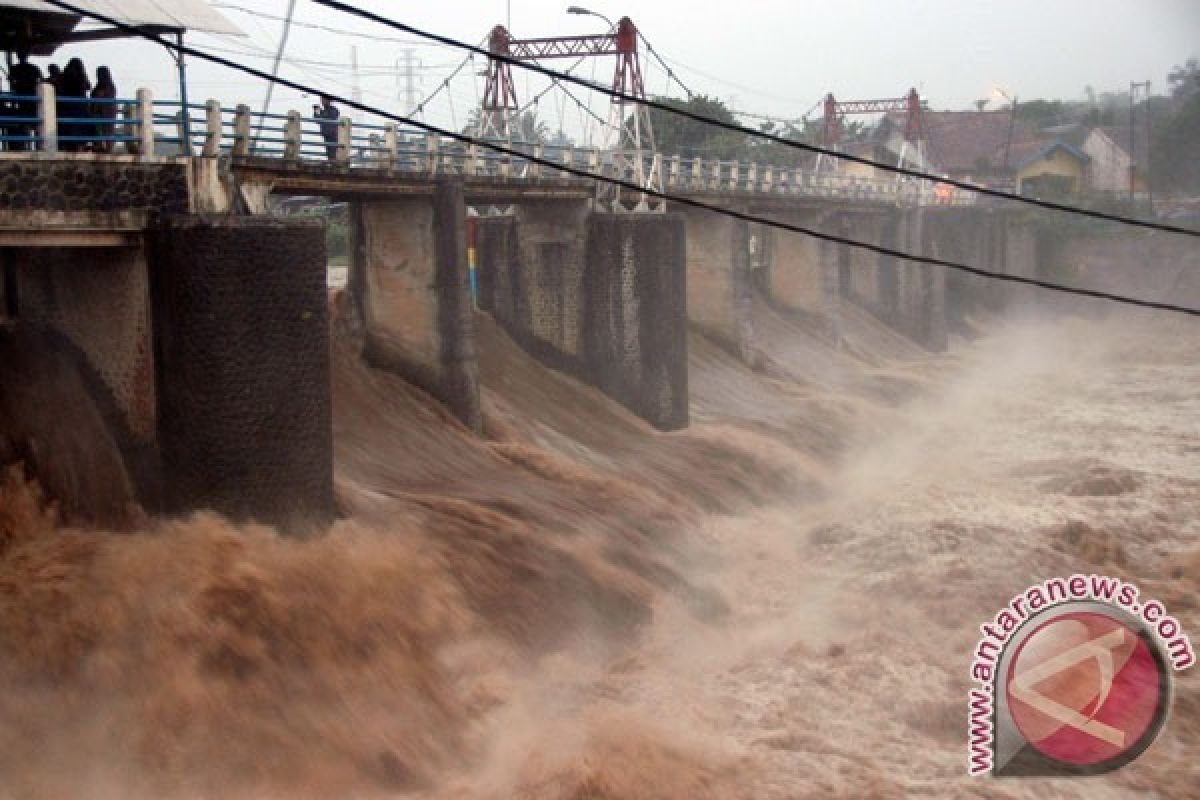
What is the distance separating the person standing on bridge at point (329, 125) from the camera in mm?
18792

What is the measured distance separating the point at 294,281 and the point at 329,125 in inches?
208

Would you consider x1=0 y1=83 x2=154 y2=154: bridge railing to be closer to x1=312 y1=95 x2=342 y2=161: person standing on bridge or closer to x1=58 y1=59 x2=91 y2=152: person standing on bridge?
x1=58 y1=59 x2=91 y2=152: person standing on bridge

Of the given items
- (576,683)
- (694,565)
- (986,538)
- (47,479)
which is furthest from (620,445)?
(47,479)

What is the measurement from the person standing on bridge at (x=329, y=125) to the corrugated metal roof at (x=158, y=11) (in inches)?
108

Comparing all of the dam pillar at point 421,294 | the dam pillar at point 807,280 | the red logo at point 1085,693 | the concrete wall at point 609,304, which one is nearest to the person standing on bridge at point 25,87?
the dam pillar at point 421,294

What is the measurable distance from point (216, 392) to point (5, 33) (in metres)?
5.50

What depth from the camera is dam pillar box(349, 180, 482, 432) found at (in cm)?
2097

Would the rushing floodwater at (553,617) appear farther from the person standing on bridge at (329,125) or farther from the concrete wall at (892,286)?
the concrete wall at (892,286)

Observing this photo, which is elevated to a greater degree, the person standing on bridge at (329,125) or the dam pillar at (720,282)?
the person standing on bridge at (329,125)

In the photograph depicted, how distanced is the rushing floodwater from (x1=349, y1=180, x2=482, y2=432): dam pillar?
1.78 feet

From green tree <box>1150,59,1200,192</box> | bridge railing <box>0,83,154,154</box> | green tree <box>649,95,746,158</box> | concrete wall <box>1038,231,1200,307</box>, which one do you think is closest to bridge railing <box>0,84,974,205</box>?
bridge railing <box>0,83,154,154</box>

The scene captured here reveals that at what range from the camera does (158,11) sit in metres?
15.2

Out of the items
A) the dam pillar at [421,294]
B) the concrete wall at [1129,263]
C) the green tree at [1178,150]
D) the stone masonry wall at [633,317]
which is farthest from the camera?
the green tree at [1178,150]

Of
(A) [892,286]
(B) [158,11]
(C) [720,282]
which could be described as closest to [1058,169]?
(A) [892,286]
